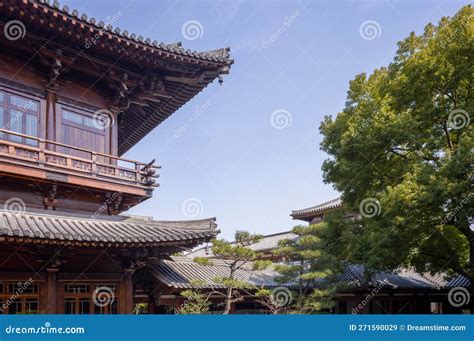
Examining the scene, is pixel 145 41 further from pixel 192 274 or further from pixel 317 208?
pixel 317 208

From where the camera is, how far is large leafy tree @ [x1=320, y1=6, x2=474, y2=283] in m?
15.1

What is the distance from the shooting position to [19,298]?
10211mm

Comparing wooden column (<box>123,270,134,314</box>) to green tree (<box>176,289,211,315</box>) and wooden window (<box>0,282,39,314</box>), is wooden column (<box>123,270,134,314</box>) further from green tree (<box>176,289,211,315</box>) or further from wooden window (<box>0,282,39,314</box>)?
wooden window (<box>0,282,39,314</box>)

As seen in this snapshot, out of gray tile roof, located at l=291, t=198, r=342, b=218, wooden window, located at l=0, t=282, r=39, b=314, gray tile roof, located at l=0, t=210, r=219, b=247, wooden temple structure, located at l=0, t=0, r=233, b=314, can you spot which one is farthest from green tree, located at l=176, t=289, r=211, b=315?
gray tile roof, located at l=291, t=198, r=342, b=218

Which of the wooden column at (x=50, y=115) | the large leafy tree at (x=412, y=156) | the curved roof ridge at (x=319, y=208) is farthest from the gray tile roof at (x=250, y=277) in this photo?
the curved roof ridge at (x=319, y=208)

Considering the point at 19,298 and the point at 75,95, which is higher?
the point at 75,95

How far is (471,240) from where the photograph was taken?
16562 mm

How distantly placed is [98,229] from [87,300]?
1851 mm

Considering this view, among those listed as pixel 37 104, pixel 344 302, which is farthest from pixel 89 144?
pixel 344 302

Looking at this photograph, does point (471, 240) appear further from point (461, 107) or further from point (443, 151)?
point (461, 107)

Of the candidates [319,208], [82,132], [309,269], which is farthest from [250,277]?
[319,208]

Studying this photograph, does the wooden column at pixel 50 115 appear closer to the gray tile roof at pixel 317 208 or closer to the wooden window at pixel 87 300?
the wooden window at pixel 87 300

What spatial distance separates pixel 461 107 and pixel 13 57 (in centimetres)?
1500
